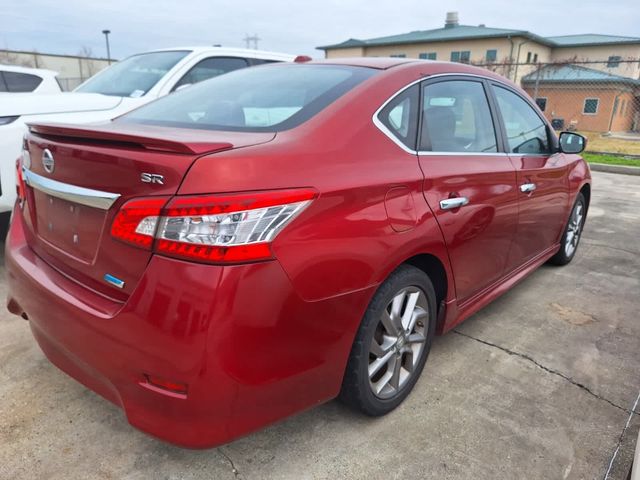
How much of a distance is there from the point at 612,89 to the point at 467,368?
34.1 meters

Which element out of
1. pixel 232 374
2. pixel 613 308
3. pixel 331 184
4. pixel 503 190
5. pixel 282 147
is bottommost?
pixel 613 308

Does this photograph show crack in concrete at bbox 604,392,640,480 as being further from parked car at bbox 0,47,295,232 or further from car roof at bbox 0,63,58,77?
car roof at bbox 0,63,58,77

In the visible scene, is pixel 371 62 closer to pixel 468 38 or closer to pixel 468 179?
pixel 468 179

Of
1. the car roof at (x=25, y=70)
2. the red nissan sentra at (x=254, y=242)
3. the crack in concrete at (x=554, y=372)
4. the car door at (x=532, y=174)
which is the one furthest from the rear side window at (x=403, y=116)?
the car roof at (x=25, y=70)

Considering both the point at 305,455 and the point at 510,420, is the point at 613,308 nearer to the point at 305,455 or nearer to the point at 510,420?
the point at 510,420

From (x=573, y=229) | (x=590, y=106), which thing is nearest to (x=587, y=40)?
(x=590, y=106)

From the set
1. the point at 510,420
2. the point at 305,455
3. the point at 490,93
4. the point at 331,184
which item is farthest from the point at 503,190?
the point at 305,455

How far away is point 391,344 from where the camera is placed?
224cm

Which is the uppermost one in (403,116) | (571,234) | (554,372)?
(403,116)

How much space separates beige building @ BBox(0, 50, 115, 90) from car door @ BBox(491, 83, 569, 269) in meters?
29.1

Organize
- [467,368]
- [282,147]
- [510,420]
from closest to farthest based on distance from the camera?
[282,147]
[510,420]
[467,368]

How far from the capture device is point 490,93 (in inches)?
119

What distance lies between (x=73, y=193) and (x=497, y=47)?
137 feet

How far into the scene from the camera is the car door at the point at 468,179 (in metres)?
2.34
